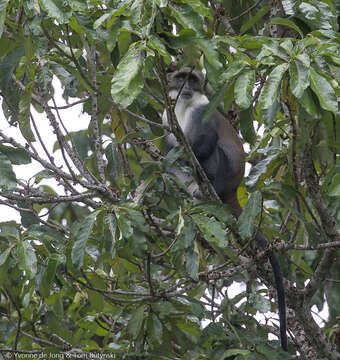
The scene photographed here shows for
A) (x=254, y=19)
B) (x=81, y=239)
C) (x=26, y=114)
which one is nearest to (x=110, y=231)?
(x=81, y=239)

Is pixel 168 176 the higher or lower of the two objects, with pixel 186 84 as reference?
lower

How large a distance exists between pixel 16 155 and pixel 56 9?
0.61 metres

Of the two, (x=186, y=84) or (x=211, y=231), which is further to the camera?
(x=186, y=84)

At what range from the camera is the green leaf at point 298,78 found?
6.08 feet

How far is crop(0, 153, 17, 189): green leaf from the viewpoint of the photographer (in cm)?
214

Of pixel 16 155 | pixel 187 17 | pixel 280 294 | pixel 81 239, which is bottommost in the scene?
pixel 81 239

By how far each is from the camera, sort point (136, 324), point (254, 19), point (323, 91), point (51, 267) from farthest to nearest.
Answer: point (254, 19), point (136, 324), point (51, 267), point (323, 91)

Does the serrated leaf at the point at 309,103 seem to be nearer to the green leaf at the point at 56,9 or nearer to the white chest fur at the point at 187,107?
the green leaf at the point at 56,9

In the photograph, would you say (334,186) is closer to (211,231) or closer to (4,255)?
(211,231)

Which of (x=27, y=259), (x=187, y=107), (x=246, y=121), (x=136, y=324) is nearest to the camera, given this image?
(x=27, y=259)

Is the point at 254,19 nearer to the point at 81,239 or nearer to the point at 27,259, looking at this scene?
the point at 81,239

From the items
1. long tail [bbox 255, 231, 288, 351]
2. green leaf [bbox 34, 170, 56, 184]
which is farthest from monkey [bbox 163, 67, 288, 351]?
green leaf [bbox 34, 170, 56, 184]

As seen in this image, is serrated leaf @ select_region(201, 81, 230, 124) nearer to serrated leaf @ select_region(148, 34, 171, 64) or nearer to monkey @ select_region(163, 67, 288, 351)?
serrated leaf @ select_region(148, 34, 171, 64)

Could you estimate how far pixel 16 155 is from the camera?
92.2 inches
